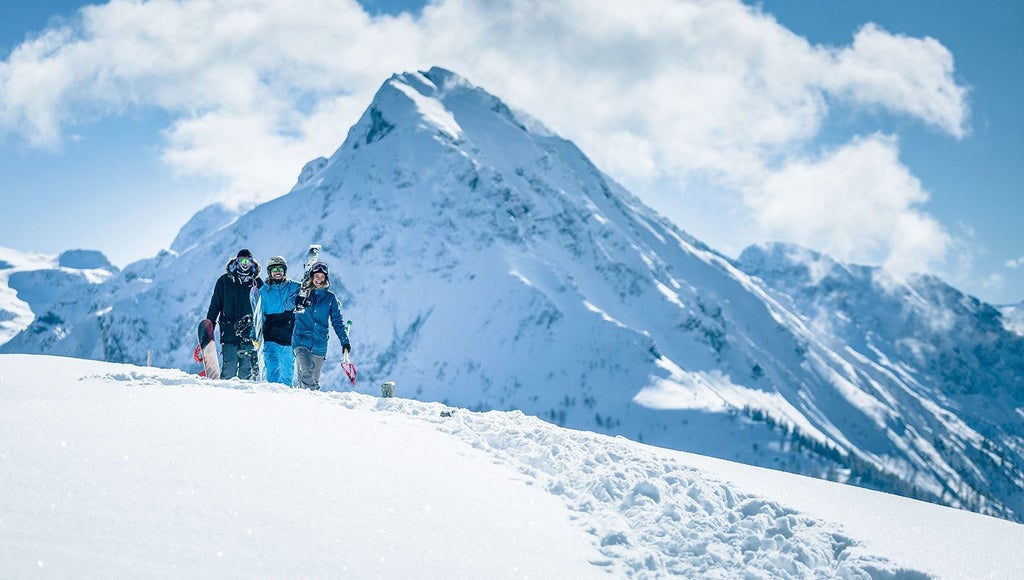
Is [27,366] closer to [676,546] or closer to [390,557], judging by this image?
[390,557]

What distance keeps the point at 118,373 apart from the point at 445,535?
787 centimetres

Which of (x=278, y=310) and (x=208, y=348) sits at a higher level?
(x=278, y=310)

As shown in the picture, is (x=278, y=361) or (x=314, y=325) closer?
(x=314, y=325)

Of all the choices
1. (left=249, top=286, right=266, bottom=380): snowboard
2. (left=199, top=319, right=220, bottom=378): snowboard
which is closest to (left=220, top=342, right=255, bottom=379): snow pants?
(left=249, top=286, right=266, bottom=380): snowboard

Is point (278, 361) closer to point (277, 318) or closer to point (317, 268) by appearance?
point (277, 318)

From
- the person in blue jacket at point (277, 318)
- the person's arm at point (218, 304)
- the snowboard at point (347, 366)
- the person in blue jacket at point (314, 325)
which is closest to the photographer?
the snowboard at point (347, 366)

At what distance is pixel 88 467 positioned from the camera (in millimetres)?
5965

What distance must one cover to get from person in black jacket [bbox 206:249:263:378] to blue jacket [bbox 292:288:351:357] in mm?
1053

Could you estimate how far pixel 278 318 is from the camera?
1450 centimetres

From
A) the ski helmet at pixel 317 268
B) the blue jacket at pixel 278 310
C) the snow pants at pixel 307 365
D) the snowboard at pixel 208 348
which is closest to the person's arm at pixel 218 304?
the snowboard at pixel 208 348

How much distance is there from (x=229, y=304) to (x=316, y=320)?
6.05 ft

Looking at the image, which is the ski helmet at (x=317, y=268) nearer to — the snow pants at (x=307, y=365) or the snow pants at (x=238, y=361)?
the snow pants at (x=307, y=365)

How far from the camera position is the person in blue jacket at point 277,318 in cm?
1445

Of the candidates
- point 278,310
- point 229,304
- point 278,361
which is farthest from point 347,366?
point 229,304
